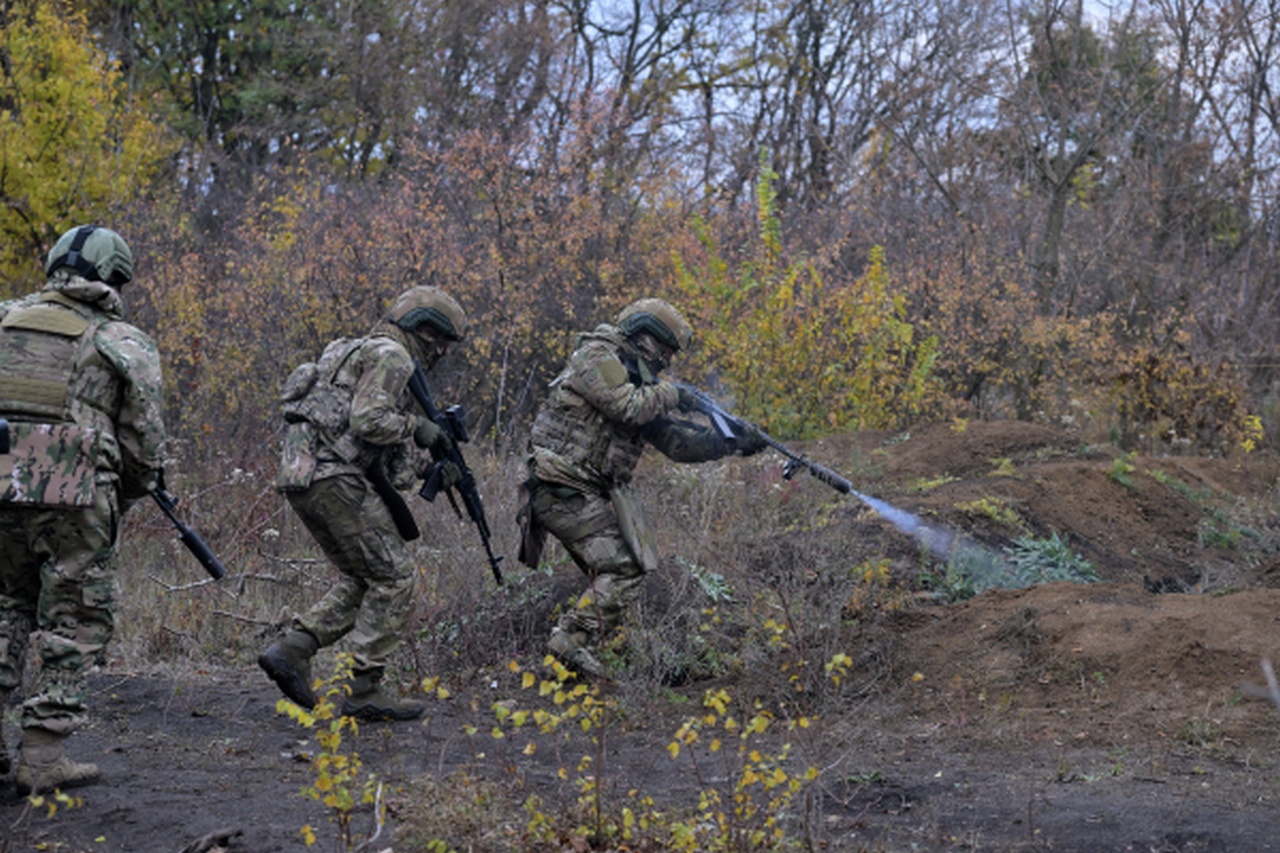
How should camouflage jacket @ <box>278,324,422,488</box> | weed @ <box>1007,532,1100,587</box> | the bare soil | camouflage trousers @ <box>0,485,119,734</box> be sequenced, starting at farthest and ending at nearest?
weed @ <box>1007,532,1100,587</box>, camouflage jacket @ <box>278,324,422,488</box>, camouflage trousers @ <box>0,485,119,734</box>, the bare soil

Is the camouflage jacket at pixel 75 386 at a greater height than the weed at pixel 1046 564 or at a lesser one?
greater

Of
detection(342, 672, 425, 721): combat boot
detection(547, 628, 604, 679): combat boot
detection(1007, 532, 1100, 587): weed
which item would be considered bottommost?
detection(342, 672, 425, 721): combat boot

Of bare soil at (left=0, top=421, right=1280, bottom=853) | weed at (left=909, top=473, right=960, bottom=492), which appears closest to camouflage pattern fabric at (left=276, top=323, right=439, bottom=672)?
bare soil at (left=0, top=421, right=1280, bottom=853)

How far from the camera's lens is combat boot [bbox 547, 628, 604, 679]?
6.95 m

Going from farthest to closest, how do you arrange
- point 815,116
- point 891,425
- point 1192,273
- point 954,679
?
point 815,116, point 1192,273, point 891,425, point 954,679

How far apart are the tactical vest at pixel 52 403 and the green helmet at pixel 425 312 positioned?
160cm

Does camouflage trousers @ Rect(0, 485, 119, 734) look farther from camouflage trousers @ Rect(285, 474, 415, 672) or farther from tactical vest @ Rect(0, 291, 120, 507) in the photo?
camouflage trousers @ Rect(285, 474, 415, 672)

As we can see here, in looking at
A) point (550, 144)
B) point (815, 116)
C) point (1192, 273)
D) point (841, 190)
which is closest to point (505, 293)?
point (550, 144)

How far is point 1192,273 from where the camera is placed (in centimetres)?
2012

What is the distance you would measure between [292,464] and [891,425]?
876 centimetres

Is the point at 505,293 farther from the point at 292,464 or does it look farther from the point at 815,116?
the point at 815,116

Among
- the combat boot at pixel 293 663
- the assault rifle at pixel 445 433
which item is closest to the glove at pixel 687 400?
the assault rifle at pixel 445 433

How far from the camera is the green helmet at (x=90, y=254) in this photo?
5012 mm

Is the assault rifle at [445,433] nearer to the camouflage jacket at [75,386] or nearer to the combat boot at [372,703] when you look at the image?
the combat boot at [372,703]
